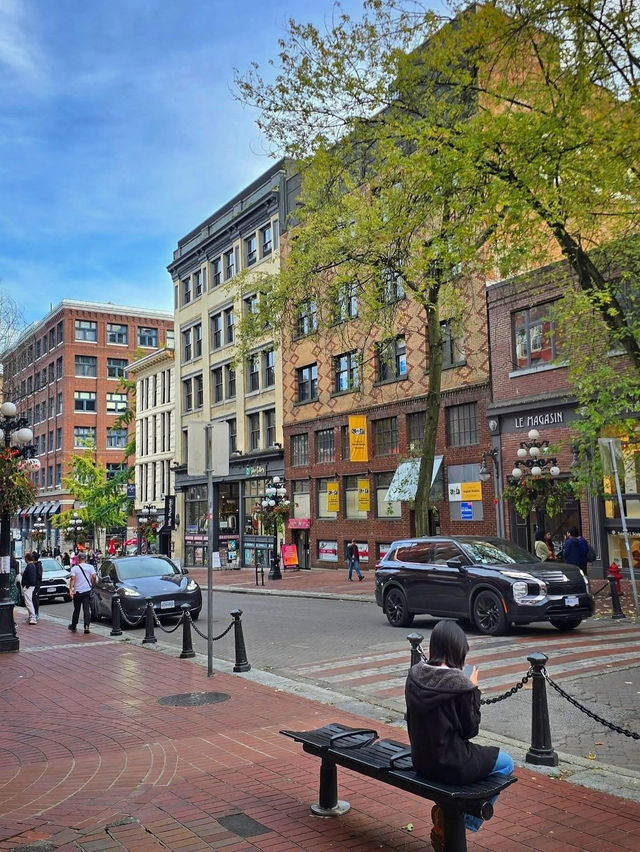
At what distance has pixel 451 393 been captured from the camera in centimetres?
2864

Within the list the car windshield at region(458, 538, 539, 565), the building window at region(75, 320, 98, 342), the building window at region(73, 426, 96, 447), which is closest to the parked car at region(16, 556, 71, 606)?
the car windshield at region(458, 538, 539, 565)

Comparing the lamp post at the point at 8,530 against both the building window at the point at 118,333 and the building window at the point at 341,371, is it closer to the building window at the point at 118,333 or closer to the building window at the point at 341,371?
the building window at the point at 341,371

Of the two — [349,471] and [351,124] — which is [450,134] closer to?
[351,124]

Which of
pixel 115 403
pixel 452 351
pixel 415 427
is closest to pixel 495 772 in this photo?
pixel 452 351

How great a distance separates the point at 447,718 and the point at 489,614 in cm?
938

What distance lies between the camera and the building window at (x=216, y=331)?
46656mm

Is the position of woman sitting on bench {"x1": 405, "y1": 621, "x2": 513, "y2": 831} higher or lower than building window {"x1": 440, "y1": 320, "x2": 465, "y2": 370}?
lower

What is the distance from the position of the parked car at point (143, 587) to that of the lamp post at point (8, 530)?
280cm

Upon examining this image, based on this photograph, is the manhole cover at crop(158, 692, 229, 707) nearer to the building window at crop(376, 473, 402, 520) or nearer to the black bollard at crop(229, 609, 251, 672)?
the black bollard at crop(229, 609, 251, 672)

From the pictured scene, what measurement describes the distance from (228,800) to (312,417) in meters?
31.9

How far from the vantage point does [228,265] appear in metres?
45.9

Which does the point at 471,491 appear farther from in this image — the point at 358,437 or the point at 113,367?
the point at 113,367

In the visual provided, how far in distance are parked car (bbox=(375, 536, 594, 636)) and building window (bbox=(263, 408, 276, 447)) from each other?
2519 cm

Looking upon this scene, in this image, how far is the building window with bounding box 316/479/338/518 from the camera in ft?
118
